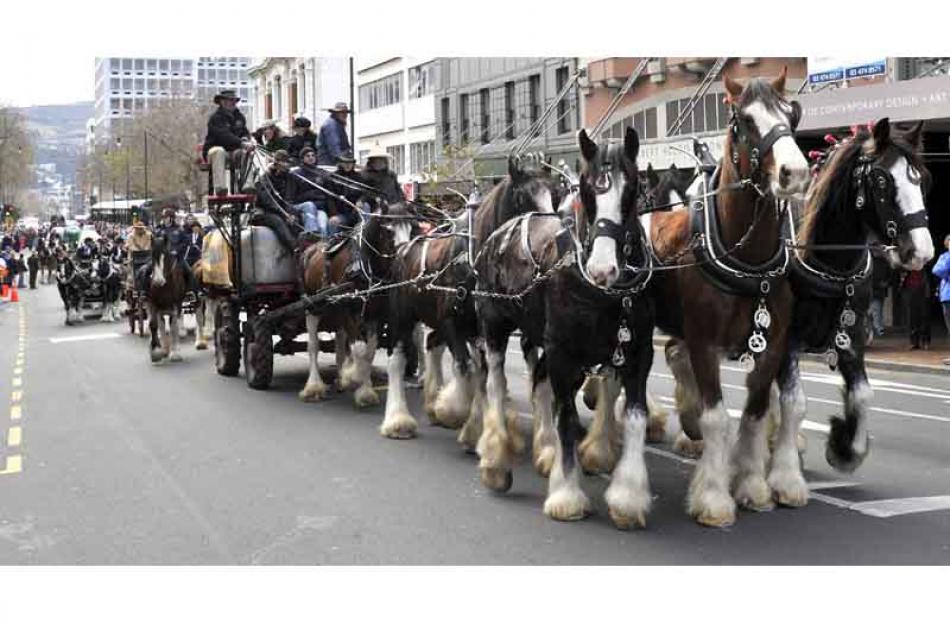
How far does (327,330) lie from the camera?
13.7 meters

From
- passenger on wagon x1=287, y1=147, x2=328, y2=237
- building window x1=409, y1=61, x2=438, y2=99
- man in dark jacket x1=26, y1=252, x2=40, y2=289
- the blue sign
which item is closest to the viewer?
passenger on wagon x1=287, y1=147, x2=328, y2=237

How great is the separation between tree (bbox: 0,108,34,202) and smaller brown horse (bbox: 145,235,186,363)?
36.2 meters

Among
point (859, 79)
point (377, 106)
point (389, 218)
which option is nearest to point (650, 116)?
point (859, 79)

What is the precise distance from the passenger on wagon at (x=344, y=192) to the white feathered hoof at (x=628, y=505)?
6.62 m

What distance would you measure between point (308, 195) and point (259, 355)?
6.79 ft

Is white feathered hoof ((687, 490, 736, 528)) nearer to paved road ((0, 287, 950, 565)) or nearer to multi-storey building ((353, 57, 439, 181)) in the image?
paved road ((0, 287, 950, 565))

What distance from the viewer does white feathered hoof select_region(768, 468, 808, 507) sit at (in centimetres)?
742

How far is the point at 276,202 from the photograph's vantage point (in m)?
13.9

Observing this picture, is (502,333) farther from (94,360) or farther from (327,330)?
(94,360)

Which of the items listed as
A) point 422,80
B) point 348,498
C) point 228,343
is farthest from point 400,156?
point 348,498

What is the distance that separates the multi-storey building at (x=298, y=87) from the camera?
133 ft

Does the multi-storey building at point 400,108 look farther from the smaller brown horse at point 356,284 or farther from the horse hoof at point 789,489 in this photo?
the horse hoof at point 789,489

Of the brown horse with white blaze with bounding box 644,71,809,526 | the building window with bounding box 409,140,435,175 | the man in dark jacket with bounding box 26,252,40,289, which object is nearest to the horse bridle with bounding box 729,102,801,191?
the brown horse with white blaze with bounding box 644,71,809,526

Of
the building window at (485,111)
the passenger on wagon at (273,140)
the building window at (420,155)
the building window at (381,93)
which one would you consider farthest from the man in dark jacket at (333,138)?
the building window at (381,93)
